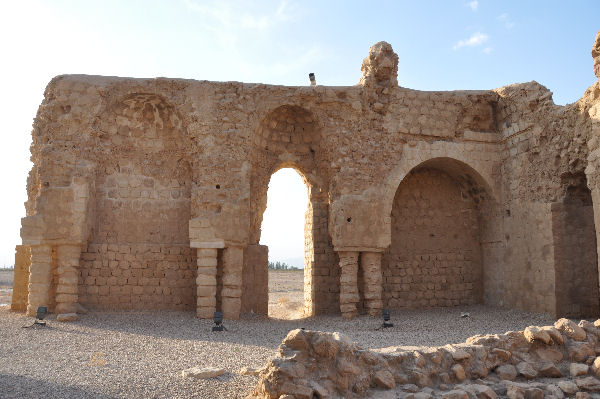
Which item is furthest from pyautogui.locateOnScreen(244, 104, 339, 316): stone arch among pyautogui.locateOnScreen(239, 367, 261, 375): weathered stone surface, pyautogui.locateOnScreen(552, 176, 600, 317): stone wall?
pyautogui.locateOnScreen(239, 367, 261, 375): weathered stone surface

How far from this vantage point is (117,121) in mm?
11422

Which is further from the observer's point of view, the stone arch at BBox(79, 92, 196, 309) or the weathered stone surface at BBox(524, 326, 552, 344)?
the stone arch at BBox(79, 92, 196, 309)

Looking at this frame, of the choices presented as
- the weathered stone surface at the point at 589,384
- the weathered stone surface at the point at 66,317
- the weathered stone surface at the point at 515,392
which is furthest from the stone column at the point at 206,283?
the weathered stone surface at the point at 589,384

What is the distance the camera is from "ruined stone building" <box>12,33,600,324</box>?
10.2 metres

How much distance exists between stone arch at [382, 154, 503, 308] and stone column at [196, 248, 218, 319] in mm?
4238

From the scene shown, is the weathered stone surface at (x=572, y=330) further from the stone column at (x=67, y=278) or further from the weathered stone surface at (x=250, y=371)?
the stone column at (x=67, y=278)

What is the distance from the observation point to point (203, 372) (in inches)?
218

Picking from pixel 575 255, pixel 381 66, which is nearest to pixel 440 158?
pixel 381 66

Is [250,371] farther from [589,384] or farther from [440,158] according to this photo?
[440,158]

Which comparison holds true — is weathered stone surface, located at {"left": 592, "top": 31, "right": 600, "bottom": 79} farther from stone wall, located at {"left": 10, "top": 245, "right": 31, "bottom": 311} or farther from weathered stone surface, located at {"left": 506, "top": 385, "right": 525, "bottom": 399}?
stone wall, located at {"left": 10, "top": 245, "right": 31, "bottom": 311}

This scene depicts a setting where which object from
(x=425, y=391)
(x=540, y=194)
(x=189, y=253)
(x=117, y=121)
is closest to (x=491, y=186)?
(x=540, y=194)

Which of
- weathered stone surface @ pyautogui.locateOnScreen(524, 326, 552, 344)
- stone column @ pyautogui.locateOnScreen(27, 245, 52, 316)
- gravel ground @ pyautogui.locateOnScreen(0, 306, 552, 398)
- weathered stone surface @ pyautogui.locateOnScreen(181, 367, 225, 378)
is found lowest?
gravel ground @ pyautogui.locateOnScreen(0, 306, 552, 398)

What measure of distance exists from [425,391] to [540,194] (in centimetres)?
704

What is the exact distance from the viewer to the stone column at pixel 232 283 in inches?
408
